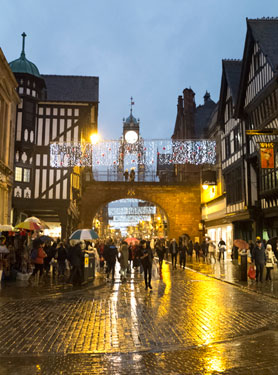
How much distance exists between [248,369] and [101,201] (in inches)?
1469

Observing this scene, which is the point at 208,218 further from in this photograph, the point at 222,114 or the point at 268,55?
the point at 268,55

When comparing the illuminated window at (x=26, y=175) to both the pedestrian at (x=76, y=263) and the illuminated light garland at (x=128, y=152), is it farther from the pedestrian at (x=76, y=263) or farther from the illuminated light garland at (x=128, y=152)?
the pedestrian at (x=76, y=263)

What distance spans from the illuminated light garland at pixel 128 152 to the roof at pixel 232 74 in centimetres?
846

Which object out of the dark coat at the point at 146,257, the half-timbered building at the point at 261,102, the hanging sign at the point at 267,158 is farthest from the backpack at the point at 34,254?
the half-timbered building at the point at 261,102

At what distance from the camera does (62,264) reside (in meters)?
16.4

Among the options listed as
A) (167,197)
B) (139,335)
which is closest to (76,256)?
(139,335)

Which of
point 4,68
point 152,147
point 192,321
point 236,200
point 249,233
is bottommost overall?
point 192,321

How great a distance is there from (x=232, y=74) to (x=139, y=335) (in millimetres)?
27088

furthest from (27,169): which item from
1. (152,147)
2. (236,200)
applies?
(236,200)

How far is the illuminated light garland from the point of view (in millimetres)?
20891

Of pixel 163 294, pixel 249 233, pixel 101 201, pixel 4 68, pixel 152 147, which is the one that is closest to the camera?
pixel 163 294

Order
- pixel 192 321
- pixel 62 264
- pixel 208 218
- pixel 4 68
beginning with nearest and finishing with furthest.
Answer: pixel 192 321 → pixel 62 264 → pixel 4 68 → pixel 208 218

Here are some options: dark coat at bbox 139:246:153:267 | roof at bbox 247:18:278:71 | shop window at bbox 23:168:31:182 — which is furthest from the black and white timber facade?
shop window at bbox 23:168:31:182

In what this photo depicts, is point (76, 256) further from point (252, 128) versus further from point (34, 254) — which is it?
point (252, 128)
